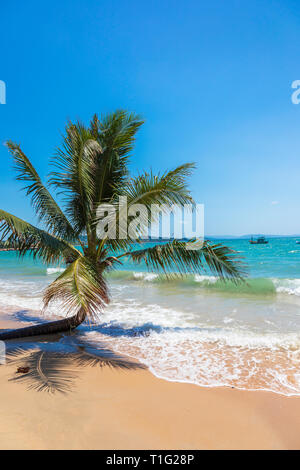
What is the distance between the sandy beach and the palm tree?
1679mm

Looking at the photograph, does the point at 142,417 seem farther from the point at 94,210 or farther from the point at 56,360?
the point at 94,210

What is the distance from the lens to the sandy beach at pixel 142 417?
9.09 ft

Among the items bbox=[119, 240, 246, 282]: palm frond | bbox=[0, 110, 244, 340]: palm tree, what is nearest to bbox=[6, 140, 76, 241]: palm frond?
bbox=[0, 110, 244, 340]: palm tree

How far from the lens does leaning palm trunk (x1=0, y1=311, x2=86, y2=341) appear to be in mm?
6013

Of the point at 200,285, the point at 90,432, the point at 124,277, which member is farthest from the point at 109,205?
the point at 124,277

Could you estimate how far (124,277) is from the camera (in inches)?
771

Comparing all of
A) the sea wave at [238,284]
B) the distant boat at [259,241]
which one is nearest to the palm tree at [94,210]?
the sea wave at [238,284]

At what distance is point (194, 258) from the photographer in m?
5.61

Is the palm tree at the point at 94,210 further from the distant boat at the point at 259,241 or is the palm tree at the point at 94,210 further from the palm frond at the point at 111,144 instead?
the distant boat at the point at 259,241

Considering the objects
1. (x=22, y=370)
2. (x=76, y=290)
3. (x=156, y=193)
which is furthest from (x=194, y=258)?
(x=22, y=370)

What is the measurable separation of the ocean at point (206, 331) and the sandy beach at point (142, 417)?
0.50 m

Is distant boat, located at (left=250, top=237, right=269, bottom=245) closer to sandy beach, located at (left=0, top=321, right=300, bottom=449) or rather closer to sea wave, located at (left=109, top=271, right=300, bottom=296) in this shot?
sea wave, located at (left=109, top=271, right=300, bottom=296)
